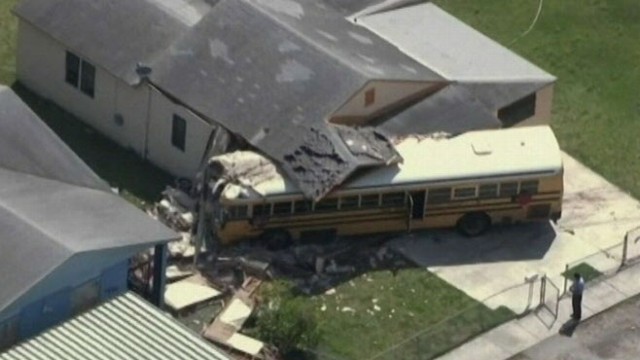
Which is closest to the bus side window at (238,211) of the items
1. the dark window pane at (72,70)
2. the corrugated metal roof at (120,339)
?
the corrugated metal roof at (120,339)

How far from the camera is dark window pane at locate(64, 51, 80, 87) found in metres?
62.3

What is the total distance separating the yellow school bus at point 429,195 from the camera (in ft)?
184

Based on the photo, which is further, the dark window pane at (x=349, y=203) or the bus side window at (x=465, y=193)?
the bus side window at (x=465, y=193)

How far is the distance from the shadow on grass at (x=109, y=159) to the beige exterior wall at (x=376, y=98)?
5726 millimetres

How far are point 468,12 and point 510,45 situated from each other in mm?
2619

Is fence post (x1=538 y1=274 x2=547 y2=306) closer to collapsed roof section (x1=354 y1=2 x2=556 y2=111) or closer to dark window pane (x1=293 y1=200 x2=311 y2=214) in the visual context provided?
collapsed roof section (x1=354 y1=2 x2=556 y2=111)

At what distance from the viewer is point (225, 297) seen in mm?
54562

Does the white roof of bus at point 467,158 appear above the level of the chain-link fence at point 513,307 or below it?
A: above

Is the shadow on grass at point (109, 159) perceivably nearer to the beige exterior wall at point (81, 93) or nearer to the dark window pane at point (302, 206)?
the beige exterior wall at point (81, 93)

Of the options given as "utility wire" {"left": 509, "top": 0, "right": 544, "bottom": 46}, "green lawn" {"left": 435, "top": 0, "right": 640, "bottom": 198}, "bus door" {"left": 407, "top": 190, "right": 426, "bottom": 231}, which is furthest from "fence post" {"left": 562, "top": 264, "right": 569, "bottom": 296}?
"utility wire" {"left": 509, "top": 0, "right": 544, "bottom": 46}

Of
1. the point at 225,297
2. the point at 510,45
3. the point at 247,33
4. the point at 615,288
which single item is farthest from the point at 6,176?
the point at 510,45

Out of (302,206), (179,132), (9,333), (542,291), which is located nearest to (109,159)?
(179,132)

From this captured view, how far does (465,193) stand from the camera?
5741cm

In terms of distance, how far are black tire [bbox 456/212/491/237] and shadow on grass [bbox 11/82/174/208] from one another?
8526 mm
